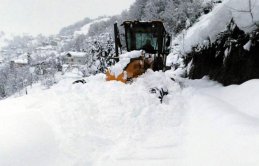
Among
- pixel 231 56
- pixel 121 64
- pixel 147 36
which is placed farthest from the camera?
pixel 147 36

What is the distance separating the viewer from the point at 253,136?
400 cm

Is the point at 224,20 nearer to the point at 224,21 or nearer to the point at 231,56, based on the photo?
the point at 224,21

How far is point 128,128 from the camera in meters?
5.32

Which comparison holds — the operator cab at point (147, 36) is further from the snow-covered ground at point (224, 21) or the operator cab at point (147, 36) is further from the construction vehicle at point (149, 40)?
the snow-covered ground at point (224, 21)

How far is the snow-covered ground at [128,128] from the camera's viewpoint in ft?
13.1

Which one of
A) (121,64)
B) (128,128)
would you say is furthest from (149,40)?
(128,128)

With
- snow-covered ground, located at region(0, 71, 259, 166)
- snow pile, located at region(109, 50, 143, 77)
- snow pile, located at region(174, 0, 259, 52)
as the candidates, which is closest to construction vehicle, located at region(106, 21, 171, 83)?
snow pile, located at region(109, 50, 143, 77)

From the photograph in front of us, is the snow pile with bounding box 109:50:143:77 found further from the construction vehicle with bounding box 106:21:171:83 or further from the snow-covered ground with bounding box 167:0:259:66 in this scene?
the snow-covered ground with bounding box 167:0:259:66

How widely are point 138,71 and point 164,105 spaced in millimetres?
2154

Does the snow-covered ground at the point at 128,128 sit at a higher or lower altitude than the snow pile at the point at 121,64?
lower

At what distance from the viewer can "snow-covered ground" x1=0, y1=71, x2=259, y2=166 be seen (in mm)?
3979

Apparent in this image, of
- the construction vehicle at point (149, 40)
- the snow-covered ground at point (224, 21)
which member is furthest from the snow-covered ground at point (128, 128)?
the construction vehicle at point (149, 40)

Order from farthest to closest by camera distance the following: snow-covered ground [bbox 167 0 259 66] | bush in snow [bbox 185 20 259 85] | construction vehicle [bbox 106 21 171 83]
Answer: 1. construction vehicle [bbox 106 21 171 83]
2. bush in snow [bbox 185 20 259 85]
3. snow-covered ground [bbox 167 0 259 66]

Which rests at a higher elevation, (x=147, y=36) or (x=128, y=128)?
(x=147, y=36)
